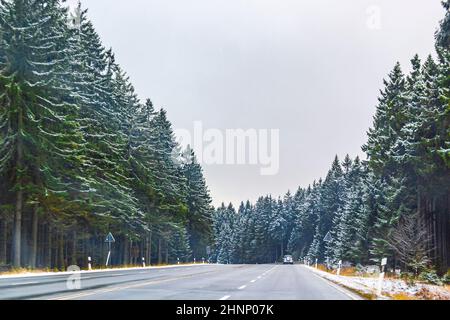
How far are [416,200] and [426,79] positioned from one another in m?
11.2

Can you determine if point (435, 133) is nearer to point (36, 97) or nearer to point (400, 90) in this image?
point (400, 90)

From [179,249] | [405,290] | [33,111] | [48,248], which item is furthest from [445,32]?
[179,249]

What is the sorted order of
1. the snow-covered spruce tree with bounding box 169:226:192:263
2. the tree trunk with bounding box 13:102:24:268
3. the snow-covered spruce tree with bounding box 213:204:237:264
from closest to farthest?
the tree trunk with bounding box 13:102:24:268 → the snow-covered spruce tree with bounding box 169:226:192:263 → the snow-covered spruce tree with bounding box 213:204:237:264

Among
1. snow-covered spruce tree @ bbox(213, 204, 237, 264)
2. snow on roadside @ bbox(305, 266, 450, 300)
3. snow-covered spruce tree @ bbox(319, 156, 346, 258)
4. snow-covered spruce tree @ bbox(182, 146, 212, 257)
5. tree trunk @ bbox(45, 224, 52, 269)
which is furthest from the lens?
snow-covered spruce tree @ bbox(213, 204, 237, 264)

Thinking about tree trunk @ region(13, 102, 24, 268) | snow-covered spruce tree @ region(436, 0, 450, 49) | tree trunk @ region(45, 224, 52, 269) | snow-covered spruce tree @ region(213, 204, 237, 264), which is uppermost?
snow-covered spruce tree @ region(436, 0, 450, 49)

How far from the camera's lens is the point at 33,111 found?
105 feet

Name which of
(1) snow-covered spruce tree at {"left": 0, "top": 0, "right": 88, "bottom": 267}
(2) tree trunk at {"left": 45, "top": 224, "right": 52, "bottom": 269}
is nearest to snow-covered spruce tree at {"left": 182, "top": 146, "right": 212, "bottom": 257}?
(2) tree trunk at {"left": 45, "top": 224, "right": 52, "bottom": 269}

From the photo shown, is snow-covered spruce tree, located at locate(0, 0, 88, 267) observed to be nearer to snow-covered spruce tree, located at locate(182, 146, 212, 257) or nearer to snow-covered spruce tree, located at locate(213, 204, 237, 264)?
snow-covered spruce tree, located at locate(182, 146, 212, 257)

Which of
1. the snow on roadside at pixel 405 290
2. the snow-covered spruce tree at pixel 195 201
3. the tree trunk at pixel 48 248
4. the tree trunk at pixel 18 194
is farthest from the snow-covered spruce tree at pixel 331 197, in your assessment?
the snow on roadside at pixel 405 290

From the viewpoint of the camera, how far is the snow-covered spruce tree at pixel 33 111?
30.8 meters

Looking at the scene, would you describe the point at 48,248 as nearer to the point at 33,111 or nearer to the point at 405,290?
the point at 33,111

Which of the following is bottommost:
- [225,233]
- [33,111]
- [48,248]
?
[225,233]

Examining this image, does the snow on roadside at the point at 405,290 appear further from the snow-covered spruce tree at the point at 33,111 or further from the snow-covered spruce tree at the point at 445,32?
the snow-covered spruce tree at the point at 33,111

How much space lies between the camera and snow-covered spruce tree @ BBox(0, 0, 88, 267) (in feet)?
101
